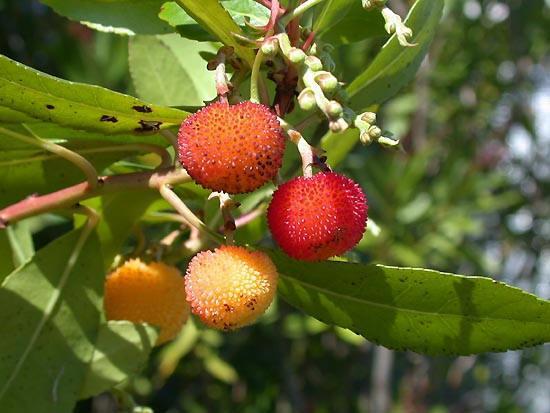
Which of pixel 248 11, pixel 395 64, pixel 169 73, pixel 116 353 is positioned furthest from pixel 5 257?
pixel 395 64

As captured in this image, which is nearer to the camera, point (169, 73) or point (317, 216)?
A: point (317, 216)

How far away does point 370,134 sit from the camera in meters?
0.76

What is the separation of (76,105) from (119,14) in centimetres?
22

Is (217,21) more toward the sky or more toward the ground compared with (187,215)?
more toward the sky

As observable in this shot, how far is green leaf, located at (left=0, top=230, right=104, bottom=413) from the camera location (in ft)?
3.37

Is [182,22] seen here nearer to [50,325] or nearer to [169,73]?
[169,73]

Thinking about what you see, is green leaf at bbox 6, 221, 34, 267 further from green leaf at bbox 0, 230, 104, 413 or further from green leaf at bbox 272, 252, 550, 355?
green leaf at bbox 272, 252, 550, 355

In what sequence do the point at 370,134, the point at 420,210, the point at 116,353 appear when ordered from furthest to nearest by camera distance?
1. the point at 420,210
2. the point at 116,353
3. the point at 370,134

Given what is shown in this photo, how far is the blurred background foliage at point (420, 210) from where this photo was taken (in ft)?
9.54

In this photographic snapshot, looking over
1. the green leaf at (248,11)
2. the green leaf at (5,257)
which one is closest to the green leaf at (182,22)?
the green leaf at (248,11)

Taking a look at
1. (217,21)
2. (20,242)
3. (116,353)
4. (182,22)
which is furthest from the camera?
(20,242)

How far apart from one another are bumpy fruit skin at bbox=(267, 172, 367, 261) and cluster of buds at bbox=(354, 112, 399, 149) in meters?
0.07

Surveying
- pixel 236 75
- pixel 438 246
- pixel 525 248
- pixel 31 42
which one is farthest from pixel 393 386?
pixel 236 75

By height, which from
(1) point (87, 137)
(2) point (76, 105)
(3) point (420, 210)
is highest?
(2) point (76, 105)
